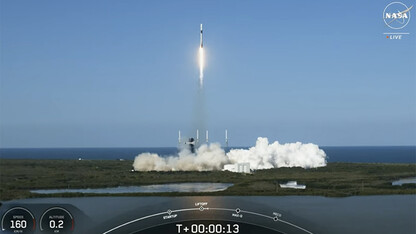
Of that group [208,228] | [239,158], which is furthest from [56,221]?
[239,158]

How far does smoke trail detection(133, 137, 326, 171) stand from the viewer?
25.9 meters

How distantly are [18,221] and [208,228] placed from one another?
2348 mm

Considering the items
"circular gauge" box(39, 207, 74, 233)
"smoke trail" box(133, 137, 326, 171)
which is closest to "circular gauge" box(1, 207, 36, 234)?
"circular gauge" box(39, 207, 74, 233)

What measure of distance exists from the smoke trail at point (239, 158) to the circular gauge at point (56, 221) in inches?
695

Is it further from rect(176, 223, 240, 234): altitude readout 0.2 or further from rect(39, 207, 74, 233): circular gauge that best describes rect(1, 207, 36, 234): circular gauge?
rect(176, 223, 240, 234): altitude readout 0.2

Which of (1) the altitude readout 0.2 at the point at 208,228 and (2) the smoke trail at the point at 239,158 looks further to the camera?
(2) the smoke trail at the point at 239,158

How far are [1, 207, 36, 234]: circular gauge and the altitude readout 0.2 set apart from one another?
1.81m

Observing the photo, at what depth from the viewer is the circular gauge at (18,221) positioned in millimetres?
6066

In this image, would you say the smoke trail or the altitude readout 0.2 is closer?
the altitude readout 0.2

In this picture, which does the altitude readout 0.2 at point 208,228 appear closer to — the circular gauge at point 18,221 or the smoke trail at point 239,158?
the circular gauge at point 18,221

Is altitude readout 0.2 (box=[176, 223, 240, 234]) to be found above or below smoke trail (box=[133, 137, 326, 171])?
below

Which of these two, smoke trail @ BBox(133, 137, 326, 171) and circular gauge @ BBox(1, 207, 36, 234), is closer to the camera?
circular gauge @ BBox(1, 207, 36, 234)

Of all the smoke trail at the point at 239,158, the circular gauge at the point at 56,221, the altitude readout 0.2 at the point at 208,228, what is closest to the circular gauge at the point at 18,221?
the circular gauge at the point at 56,221

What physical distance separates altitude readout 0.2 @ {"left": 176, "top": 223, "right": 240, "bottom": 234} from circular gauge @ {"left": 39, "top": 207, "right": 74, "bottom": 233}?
1367 mm
